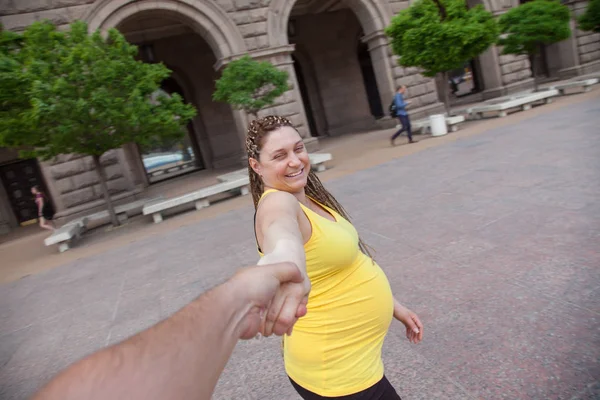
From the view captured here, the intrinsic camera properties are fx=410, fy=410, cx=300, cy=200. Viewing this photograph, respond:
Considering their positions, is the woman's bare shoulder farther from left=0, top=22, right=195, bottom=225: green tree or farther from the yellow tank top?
left=0, top=22, right=195, bottom=225: green tree

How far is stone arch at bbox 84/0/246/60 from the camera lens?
12.0m

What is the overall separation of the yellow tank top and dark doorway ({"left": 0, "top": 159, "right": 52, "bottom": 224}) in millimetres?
21062

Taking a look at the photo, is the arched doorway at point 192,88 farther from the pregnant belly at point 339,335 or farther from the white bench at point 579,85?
the pregnant belly at point 339,335

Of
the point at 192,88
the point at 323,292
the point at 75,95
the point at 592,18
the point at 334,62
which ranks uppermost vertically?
the point at 192,88

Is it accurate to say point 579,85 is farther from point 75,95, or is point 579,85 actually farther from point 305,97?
point 75,95

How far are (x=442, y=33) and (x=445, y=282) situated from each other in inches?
410

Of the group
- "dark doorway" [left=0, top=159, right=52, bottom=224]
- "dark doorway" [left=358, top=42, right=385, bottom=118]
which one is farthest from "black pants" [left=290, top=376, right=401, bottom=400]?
"dark doorway" [left=358, top=42, right=385, bottom=118]

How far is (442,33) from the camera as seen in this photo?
11766mm

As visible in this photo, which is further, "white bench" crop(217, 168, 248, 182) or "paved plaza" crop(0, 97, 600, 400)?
"white bench" crop(217, 168, 248, 182)

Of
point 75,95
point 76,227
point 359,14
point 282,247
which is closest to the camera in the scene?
point 282,247

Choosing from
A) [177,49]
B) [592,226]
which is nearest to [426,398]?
[592,226]

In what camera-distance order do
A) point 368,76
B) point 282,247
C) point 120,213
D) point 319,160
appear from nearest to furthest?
point 282,247, point 319,160, point 120,213, point 368,76

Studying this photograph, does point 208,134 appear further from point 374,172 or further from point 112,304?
point 112,304

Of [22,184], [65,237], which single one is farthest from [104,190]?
[22,184]
